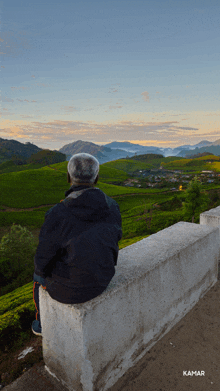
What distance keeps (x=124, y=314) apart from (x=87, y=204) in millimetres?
1500

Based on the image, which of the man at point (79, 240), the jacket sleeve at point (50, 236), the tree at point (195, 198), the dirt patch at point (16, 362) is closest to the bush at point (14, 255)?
the tree at point (195, 198)

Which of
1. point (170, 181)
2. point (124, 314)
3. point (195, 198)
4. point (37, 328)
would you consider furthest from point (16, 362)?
point (170, 181)

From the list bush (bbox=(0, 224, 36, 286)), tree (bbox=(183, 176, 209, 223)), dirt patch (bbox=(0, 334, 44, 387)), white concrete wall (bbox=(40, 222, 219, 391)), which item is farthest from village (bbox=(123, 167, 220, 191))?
dirt patch (bbox=(0, 334, 44, 387))

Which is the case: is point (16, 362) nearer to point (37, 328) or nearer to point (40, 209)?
point (37, 328)

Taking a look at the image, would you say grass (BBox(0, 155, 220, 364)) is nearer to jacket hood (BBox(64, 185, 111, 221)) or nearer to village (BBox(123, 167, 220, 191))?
jacket hood (BBox(64, 185, 111, 221))

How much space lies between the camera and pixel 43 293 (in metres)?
2.64

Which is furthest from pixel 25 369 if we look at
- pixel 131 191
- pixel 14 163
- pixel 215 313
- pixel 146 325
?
pixel 14 163

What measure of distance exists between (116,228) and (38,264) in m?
0.84

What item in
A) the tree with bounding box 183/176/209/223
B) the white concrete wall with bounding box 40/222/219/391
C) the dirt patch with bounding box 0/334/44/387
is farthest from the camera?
the tree with bounding box 183/176/209/223

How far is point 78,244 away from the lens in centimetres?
213

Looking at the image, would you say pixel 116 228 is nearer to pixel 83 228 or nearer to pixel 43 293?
pixel 83 228

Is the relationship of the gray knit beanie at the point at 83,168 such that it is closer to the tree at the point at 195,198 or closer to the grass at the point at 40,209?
the grass at the point at 40,209

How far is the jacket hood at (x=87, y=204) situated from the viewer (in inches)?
84.1

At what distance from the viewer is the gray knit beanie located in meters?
2.27
